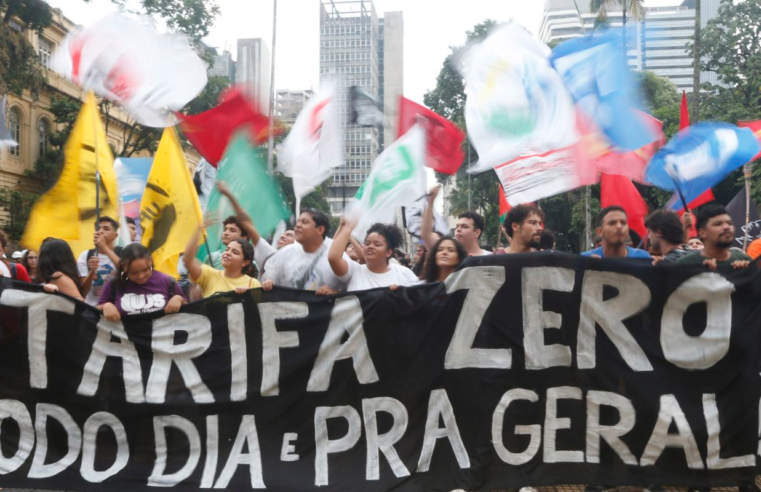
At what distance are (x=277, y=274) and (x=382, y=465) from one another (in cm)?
175

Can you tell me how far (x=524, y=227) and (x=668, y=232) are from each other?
3.22 feet

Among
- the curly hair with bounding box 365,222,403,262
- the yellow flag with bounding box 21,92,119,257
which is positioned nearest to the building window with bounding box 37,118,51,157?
the yellow flag with bounding box 21,92,119,257

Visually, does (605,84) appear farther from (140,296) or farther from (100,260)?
(100,260)

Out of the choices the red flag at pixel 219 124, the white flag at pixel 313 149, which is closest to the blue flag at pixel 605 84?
the white flag at pixel 313 149

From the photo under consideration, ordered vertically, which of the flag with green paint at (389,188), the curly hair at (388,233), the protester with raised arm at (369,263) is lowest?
the protester with raised arm at (369,263)

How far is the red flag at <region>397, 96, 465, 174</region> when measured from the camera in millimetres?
6027

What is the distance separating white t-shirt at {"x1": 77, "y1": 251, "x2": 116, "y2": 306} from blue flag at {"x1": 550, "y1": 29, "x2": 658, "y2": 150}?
3968 mm

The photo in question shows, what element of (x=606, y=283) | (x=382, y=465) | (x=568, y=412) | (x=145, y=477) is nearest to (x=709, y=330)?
(x=606, y=283)

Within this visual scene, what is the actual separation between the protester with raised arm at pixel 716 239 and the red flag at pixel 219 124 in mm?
3798

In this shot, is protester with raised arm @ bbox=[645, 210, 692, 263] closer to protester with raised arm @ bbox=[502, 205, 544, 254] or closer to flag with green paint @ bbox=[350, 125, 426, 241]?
protester with raised arm @ bbox=[502, 205, 544, 254]

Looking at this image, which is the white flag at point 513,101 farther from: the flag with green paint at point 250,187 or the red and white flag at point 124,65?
the red and white flag at point 124,65

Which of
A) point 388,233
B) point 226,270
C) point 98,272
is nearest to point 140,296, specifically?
point 226,270

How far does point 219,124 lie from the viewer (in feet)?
20.9

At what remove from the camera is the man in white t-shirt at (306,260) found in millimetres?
5180
